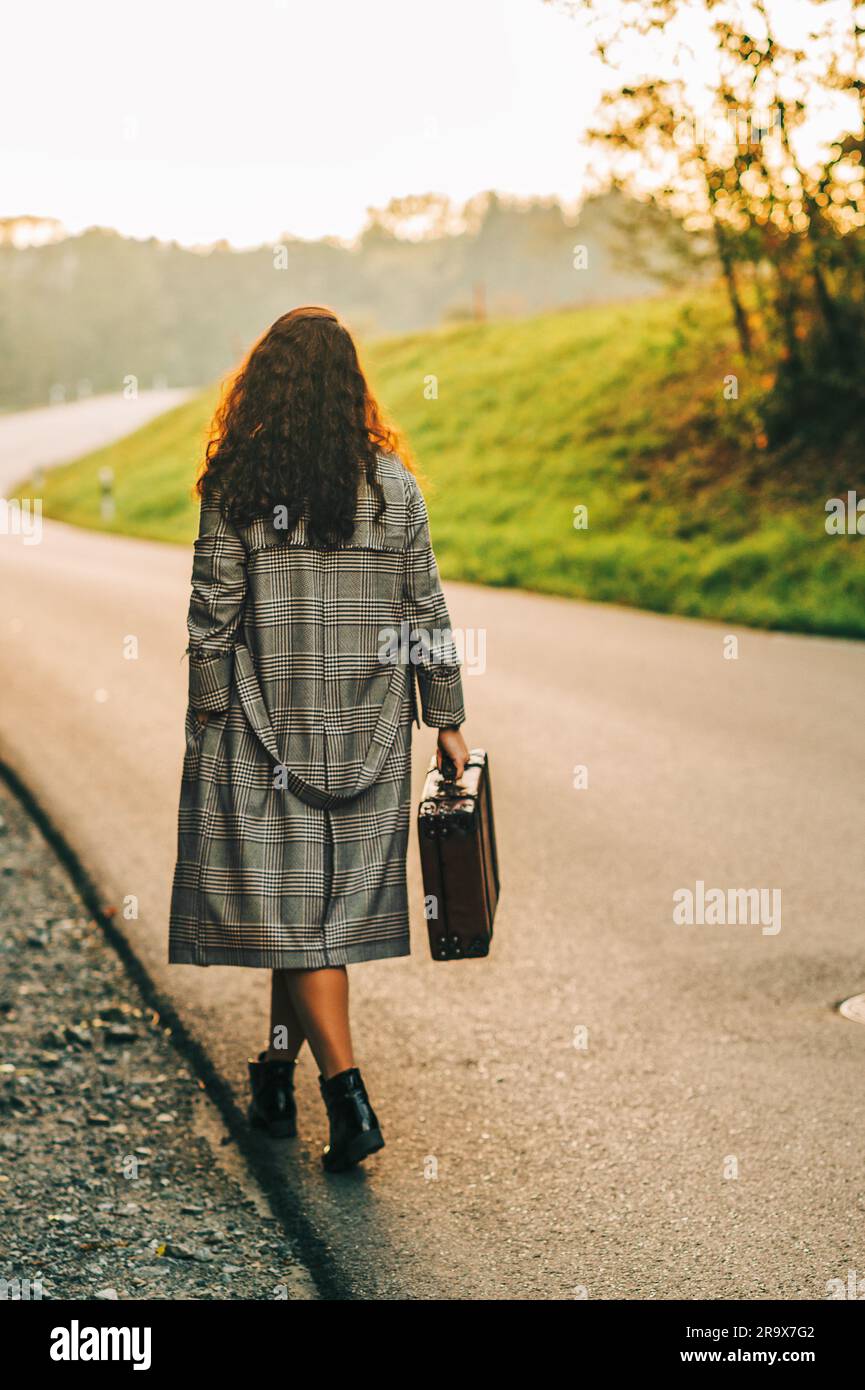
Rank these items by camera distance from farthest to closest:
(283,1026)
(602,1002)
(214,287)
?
(214,287) → (602,1002) → (283,1026)

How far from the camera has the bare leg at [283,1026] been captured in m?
4.37

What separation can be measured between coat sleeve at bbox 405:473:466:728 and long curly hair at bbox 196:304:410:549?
15cm

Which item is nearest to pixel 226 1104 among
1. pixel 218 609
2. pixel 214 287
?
pixel 218 609

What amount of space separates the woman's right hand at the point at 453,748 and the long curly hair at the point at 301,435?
0.60 metres

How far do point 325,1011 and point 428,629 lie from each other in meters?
1.05

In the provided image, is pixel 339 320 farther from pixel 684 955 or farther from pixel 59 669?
pixel 59 669

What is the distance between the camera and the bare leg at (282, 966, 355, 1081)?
411 centimetres

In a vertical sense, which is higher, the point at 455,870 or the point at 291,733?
the point at 291,733

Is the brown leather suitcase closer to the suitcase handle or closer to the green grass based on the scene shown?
the suitcase handle

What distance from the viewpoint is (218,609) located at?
13.2 feet

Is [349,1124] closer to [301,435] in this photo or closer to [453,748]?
[453,748]

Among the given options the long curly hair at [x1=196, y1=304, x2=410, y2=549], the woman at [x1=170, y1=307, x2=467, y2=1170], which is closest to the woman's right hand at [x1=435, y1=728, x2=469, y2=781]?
the woman at [x1=170, y1=307, x2=467, y2=1170]

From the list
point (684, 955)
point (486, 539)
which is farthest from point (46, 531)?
point (684, 955)

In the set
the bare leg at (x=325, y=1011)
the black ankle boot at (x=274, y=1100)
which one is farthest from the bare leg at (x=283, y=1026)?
the bare leg at (x=325, y=1011)
